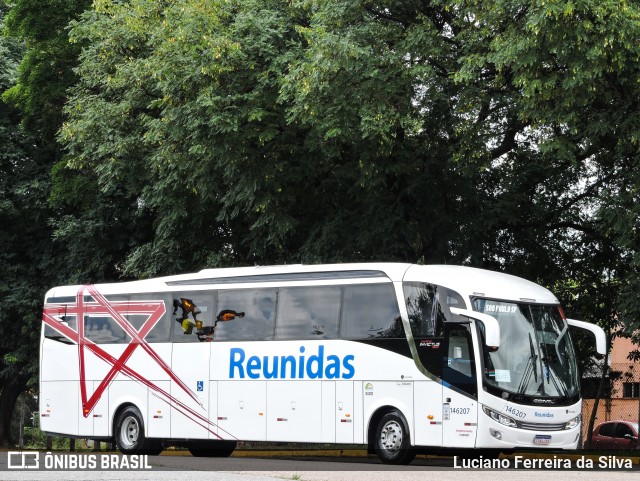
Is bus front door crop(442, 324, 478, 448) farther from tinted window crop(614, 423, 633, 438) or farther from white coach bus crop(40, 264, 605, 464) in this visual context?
tinted window crop(614, 423, 633, 438)

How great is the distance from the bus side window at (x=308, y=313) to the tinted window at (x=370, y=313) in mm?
224

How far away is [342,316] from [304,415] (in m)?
1.98

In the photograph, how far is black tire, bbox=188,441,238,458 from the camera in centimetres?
2480

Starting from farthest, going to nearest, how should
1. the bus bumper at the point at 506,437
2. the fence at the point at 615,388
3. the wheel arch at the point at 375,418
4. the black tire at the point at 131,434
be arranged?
the fence at the point at 615,388
the black tire at the point at 131,434
the wheel arch at the point at 375,418
the bus bumper at the point at 506,437

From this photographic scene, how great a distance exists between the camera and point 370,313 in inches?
827

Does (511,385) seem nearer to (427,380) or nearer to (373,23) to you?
(427,380)

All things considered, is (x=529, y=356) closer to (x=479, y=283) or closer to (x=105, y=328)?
(x=479, y=283)

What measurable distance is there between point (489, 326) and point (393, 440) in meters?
2.84

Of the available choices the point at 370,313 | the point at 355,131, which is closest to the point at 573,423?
the point at 370,313

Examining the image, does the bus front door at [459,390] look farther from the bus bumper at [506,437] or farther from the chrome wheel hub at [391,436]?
the chrome wheel hub at [391,436]

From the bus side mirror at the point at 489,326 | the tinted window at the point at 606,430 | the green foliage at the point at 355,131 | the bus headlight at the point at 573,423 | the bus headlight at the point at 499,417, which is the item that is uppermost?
the green foliage at the point at 355,131

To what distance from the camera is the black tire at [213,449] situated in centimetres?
2480

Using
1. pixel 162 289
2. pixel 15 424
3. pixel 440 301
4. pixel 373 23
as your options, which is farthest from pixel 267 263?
pixel 15 424

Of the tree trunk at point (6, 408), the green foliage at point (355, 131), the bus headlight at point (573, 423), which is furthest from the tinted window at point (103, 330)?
the tree trunk at point (6, 408)
